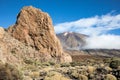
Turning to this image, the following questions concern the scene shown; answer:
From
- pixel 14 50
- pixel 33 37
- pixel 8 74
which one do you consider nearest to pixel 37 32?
pixel 33 37

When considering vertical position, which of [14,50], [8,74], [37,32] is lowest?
[8,74]

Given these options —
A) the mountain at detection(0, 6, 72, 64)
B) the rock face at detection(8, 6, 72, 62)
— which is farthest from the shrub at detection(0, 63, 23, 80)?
the rock face at detection(8, 6, 72, 62)

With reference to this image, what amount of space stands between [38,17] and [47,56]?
1108cm

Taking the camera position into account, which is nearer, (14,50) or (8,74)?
(8,74)

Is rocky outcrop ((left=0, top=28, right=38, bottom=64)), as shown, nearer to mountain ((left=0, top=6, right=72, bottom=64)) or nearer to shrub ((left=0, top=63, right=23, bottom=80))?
mountain ((left=0, top=6, right=72, bottom=64))

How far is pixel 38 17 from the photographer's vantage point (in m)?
67.9

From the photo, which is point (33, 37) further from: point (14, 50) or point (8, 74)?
point (8, 74)

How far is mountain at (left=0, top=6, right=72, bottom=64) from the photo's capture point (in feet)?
196

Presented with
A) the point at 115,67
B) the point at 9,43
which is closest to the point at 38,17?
the point at 9,43

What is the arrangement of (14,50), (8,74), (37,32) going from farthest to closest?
(37,32) < (14,50) < (8,74)

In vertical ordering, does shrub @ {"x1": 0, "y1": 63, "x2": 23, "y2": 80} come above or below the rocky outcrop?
below

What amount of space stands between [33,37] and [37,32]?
167 cm

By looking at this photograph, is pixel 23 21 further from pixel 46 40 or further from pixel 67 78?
pixel 67 78

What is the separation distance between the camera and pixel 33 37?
64.6 meters
